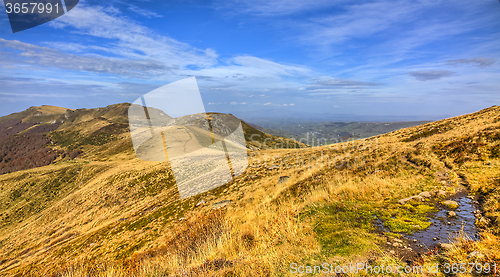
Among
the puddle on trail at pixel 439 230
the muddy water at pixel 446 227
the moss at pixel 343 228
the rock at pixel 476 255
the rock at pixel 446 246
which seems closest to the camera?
the rock at pixel 476 255

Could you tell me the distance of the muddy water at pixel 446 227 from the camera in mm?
5886

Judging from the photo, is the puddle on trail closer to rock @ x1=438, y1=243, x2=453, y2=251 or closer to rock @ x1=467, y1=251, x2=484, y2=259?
rock @ x1=438, y1=243, x2=453, y2=251

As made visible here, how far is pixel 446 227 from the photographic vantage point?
6605 mm

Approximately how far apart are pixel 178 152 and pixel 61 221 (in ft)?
84.4

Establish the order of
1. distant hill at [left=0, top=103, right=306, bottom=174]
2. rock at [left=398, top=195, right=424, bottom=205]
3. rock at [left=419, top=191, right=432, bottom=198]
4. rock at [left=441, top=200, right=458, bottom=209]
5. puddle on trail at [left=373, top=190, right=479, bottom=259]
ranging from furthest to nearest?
distant hill at [left=0, top=103, right=306, bottom=174] < rock at [left=419, top=191, right=432, bottom=198] < rock at [left=398, top=195, right=424, bottom=205] < rock at [left=441, top=200, right=458, bottom=209] < puddle on trail at [left=373, top=190, right=479, bottom=259]

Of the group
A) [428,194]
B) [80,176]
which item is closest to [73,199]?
[80,176]

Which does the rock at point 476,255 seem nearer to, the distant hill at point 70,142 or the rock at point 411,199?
the rock at point 411,199

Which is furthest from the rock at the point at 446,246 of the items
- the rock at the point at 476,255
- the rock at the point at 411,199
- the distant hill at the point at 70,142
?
the distant hill at the point at 70,142

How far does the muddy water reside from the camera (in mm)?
5886

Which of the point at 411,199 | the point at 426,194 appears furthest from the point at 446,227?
the point at 426,194

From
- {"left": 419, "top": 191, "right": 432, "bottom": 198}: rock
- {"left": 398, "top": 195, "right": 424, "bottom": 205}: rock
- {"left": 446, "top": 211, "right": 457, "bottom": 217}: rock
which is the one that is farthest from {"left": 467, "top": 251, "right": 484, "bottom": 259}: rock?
{"left": 419, "top": 191, "right": 432, "bottom": 198}: rock

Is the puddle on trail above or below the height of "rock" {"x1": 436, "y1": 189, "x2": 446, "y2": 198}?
below

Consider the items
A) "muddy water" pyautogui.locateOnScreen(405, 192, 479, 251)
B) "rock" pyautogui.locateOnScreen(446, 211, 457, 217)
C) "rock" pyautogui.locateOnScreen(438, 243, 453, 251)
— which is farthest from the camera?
"rock" pyautogui.locateOnScreen(446, 211, 457, 217)

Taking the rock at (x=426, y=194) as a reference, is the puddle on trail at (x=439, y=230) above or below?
below
